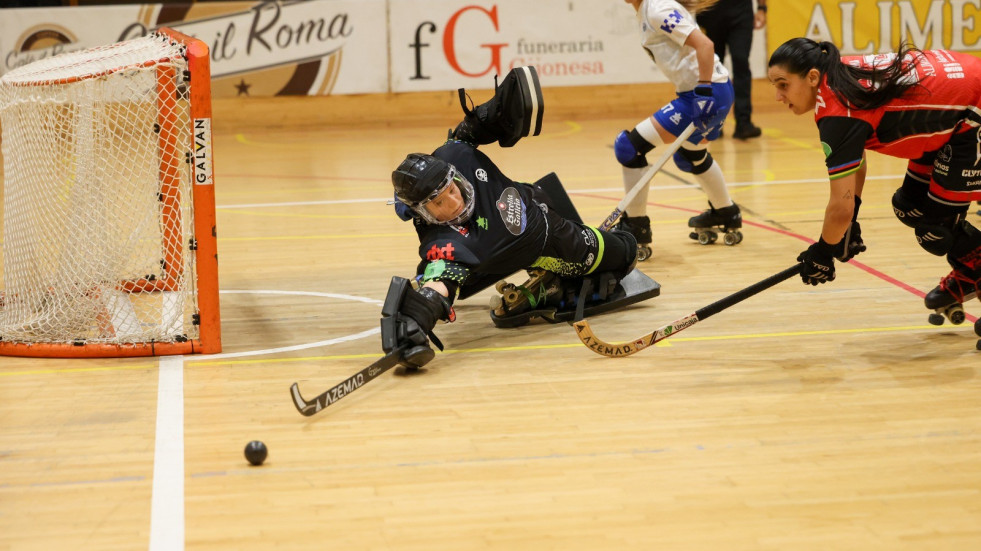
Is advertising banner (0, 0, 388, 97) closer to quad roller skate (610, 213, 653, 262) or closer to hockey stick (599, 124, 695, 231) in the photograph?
quad roller skate (610, 213, 653, 262)

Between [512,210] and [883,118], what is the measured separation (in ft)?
5.16

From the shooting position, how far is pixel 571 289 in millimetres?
5109

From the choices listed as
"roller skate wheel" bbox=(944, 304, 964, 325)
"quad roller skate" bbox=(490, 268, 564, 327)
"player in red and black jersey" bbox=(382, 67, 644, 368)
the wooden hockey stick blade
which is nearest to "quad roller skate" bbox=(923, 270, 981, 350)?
"roller skate wheel" bbox=(944, 304, 964, 325)

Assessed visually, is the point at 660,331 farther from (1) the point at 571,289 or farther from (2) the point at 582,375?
(1) the point at 571,289

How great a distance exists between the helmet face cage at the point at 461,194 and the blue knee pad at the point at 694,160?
6.59 ft

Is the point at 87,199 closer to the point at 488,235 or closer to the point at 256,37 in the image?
the point at 488,235

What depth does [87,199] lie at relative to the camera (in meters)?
4.82

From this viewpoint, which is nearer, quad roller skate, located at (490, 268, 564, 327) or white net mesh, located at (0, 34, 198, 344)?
white net mesh, located at (0, 34, 198, 344)

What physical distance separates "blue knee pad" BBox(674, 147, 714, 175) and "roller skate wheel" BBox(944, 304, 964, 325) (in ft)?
6.40

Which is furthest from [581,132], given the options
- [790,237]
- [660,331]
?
[660,331]

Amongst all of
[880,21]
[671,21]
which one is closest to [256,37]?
[671,21]

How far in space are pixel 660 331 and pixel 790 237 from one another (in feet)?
8.36

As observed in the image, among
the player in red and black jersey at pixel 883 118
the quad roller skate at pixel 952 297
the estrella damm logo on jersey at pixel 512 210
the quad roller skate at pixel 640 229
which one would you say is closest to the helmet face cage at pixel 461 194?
the estrella damm logo on jersey at pixel 512 210

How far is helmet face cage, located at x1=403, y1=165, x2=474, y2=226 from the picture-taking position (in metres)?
4.46
